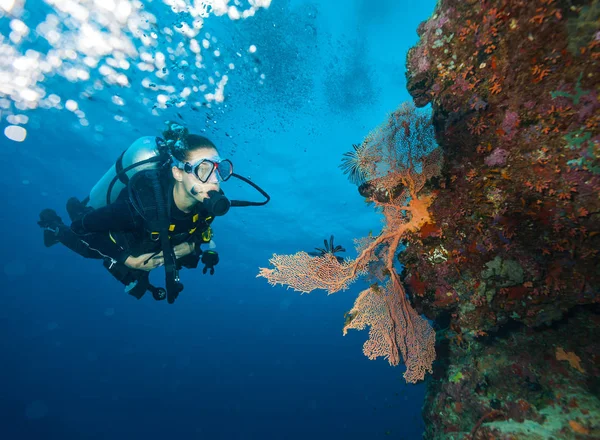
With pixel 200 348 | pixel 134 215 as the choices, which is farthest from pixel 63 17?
pixel 200 348

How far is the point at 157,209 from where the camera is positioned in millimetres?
4496

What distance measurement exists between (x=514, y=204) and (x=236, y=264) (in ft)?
194

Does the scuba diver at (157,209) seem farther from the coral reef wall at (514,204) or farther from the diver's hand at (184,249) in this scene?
the coral reef wall at (514,204)

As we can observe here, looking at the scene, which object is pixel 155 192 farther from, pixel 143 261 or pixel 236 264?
pixel 236 264

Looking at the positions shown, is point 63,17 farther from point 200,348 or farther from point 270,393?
point 200,348

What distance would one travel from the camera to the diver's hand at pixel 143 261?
532cm

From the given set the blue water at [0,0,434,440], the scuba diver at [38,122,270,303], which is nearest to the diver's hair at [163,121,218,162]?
the scuba diver at [38,122,270,303]

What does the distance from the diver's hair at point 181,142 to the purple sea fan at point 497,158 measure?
14.5ft

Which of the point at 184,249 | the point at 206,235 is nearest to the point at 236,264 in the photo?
the point at 184,249

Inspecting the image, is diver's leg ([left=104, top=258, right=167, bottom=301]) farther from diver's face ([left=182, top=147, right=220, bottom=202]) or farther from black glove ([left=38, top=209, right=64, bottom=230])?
diver's face ([left=182, top=147, right=220, bottom=202])

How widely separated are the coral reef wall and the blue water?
3.54 m

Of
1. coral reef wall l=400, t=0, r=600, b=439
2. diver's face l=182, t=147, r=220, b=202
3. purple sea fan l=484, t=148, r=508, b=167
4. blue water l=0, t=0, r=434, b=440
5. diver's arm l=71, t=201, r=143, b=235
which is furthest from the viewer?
blue water l=0, t=0, r=434, b=440

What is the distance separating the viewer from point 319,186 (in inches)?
1014

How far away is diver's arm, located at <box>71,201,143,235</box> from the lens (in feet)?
14.2
